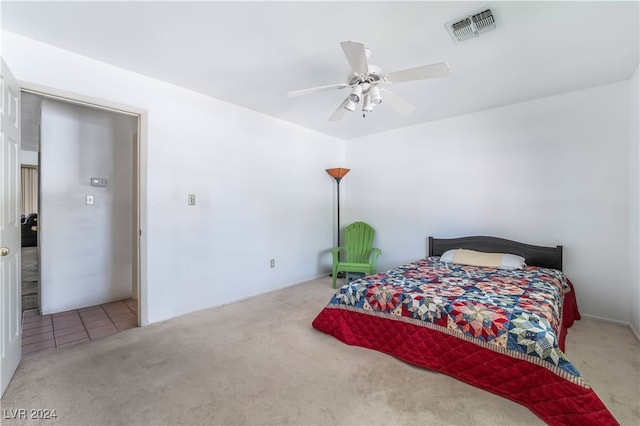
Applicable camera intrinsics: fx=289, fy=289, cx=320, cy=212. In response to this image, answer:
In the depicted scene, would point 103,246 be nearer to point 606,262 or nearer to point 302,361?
point 302,361

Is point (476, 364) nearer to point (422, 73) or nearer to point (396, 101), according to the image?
point (422, 73)

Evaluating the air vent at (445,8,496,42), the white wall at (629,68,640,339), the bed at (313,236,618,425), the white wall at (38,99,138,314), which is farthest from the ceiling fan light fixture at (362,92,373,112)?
the white wall at (38,99,138,314)

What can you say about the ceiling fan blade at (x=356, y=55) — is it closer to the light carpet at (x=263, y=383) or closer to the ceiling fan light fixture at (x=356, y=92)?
the ceiling fan light fixture at (x=356, y=92)

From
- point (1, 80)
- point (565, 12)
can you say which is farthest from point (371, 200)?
point (1, 80)

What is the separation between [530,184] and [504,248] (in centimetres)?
78

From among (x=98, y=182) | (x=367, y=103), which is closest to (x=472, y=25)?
(x=367, y=103)

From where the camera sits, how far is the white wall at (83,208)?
10.2 feet

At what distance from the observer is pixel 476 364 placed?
1.81 metres

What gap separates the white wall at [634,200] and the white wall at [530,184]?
7 centimetres

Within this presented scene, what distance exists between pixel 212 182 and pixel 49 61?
5.17ft

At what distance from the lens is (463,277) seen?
2.72 metres

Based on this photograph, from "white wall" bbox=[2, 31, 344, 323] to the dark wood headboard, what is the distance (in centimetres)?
188

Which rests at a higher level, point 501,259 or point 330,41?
point 330,41

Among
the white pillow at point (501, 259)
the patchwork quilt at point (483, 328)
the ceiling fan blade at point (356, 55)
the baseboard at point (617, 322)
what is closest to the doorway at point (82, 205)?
the patchwork quilt at point (483, 328)
